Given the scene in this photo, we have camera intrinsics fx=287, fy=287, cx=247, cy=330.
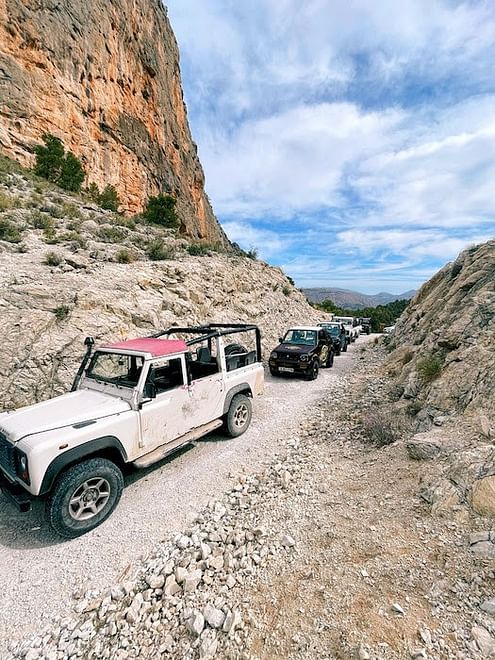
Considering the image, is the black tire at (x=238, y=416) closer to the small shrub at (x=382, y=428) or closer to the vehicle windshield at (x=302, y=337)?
the small shrub at (x=382, y=428)

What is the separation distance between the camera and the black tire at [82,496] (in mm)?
3148

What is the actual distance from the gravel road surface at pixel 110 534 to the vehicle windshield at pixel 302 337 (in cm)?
552

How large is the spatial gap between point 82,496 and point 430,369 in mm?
6453

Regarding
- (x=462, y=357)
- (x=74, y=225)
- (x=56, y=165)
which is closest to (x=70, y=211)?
(x=74, y=225)

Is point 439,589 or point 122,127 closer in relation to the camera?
point 439,589

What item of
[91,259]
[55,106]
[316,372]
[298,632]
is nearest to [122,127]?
[55,106]

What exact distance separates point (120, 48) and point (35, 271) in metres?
28.9

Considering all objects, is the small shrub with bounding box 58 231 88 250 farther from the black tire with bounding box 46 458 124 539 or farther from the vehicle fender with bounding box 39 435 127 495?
the black tire with bounding box 46 458 124 539

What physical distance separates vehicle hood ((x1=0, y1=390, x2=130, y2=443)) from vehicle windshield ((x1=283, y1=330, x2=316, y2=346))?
767 cm

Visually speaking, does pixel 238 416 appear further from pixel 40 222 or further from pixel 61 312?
pixel 40 222

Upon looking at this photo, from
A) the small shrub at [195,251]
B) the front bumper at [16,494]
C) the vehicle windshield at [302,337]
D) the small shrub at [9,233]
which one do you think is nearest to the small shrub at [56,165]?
the small shrub at [195,251]

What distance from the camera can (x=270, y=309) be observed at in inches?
610

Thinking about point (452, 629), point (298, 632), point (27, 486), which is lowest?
point (298, 632)

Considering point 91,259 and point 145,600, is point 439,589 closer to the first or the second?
point 145,600
